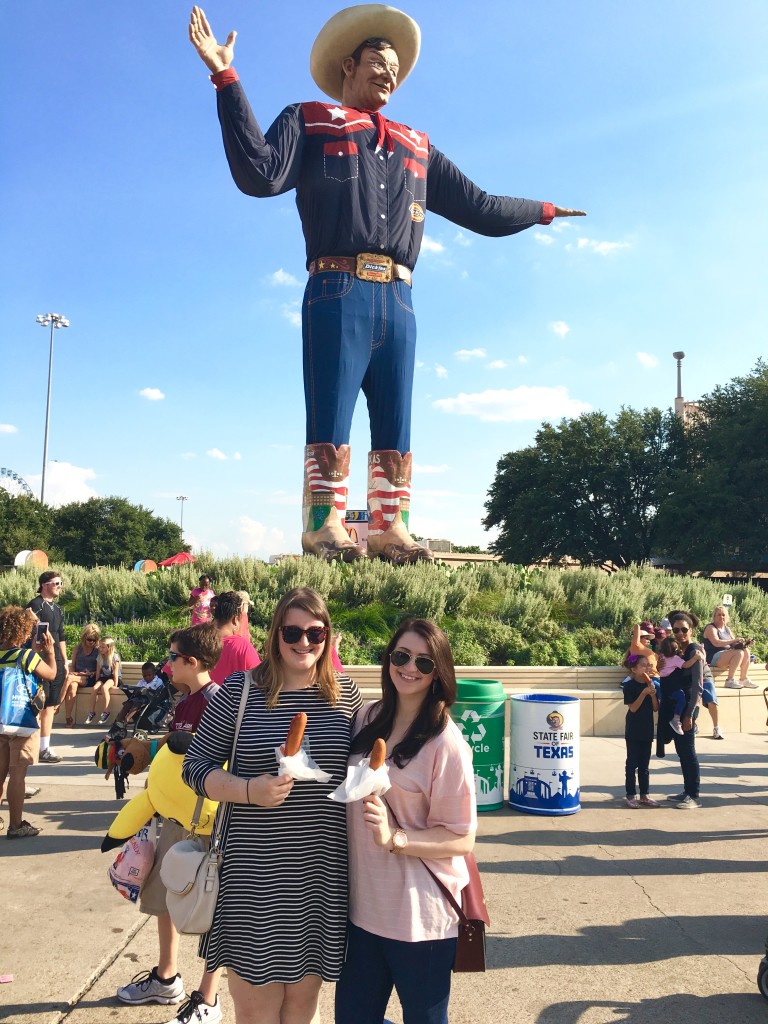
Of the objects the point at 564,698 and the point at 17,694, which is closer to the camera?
the point at 17,694

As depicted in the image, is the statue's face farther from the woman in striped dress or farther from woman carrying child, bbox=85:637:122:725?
the woman in striped dress

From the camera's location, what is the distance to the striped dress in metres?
2.32

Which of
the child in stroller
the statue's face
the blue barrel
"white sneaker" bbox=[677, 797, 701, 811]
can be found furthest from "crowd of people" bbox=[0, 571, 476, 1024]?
the statue's face

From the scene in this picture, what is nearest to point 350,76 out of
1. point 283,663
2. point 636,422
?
point 283,663

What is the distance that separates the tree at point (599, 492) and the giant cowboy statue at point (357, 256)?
90.6 feet

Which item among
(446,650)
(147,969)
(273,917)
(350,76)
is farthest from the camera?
(350,76)

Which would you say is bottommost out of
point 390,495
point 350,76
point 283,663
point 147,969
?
point 147,969

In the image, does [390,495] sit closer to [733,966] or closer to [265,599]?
[265,599]

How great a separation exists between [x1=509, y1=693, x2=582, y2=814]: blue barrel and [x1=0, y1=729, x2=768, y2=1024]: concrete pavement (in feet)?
0.50

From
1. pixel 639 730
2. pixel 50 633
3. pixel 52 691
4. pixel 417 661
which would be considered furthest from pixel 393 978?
pixel 50 633

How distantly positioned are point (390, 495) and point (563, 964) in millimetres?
9979

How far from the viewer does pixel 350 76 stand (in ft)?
43.3

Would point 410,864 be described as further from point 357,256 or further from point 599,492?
point 599,492

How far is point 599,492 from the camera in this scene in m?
40.4
